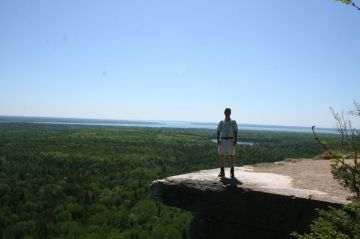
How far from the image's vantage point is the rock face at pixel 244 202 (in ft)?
19.4

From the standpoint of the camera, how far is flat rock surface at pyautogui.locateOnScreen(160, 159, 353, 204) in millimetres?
6070

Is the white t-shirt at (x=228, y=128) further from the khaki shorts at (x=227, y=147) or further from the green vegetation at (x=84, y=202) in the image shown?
the green vegetation at (x=84, y=202)

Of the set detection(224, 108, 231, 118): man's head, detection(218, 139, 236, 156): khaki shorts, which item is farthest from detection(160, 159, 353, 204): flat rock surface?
detection(224, 108, 231, 118): man's head

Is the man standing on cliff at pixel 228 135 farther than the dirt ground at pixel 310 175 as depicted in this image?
Yes

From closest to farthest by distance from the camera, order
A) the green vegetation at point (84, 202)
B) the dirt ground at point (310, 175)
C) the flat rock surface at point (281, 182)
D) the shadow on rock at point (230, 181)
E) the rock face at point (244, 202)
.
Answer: the rock face at point (244, 202) < the flat rock surface at point (281, 182) < the dirt ground at point (310, 175) < the shadow on rock at point (230, 181) < the green vegetation at point (84, 202)

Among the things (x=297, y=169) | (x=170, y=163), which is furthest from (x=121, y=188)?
(x=297, y=169)

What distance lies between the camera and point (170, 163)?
35.0 metres

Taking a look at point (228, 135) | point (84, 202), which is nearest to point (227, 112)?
point (228, 135)

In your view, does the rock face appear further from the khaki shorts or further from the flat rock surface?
the khaki shorts

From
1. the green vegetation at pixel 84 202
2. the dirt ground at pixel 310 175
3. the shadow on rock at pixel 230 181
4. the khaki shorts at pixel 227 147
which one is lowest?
the green vegetation at pixel 84 202

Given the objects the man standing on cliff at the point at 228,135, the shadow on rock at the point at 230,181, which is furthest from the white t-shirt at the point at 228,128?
the shadow on rock at the point at 230,181

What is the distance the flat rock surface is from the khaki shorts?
541 millimetres

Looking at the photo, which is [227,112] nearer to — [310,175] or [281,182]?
[281,182]

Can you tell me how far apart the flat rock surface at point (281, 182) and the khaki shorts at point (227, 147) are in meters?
0.54
